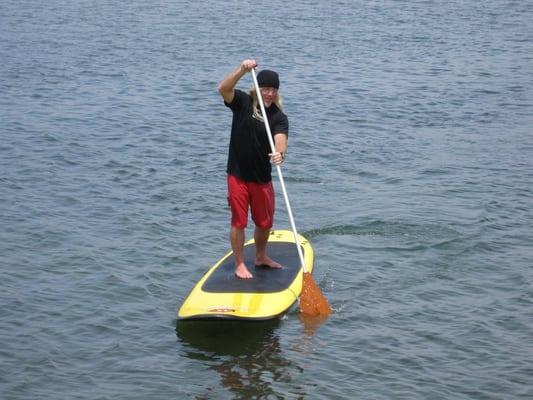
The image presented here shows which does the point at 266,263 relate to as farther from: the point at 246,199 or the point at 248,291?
the point at 246,199

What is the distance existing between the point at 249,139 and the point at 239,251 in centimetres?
120

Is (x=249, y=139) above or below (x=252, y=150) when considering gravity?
above

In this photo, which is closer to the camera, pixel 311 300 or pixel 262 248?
pixel 311 300

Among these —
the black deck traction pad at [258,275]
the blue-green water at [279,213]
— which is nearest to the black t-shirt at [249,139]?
the black deck traction pad at [258,275]

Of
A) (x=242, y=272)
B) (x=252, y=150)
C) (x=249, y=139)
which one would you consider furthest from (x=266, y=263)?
(x=249, y=139)

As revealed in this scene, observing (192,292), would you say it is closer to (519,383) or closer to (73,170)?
(519,383)

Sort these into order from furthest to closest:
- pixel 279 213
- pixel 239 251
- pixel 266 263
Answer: pixel 279 213 < pixel 266 263 < pixel 239 251

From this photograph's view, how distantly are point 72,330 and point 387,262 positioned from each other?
3.97 metres

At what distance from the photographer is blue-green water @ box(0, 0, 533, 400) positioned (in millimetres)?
8750

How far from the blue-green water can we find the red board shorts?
3.56 ft

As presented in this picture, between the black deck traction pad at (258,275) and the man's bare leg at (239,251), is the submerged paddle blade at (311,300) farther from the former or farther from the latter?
the man's bare leg at (239,251)

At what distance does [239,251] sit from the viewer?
389 inches

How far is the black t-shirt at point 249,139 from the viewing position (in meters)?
9.45

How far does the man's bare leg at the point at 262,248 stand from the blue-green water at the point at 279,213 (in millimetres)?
723
